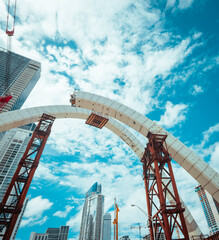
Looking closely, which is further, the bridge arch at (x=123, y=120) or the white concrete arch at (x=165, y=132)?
the bridge arch at (x=123, y=120)

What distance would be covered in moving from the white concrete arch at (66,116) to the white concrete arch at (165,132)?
969 centimetres

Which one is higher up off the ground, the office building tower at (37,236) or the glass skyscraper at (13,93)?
the glass skyscraper at (13,93)

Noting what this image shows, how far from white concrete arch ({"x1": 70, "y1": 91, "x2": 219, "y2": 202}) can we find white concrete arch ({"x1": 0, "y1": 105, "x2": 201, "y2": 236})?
31.8 feet

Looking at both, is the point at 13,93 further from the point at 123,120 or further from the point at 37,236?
the point at 123,120

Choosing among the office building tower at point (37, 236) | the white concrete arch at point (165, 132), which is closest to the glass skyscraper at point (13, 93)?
the office building tower at point (37, 236)

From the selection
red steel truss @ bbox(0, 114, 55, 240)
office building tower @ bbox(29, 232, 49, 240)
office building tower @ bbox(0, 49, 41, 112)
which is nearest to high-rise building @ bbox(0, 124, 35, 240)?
office building tower @ bbox(0, 49, 41, 112)

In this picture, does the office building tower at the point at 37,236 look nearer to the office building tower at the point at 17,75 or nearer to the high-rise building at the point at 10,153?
the high-rise building at the point at 10,153

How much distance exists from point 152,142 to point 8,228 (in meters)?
20.2

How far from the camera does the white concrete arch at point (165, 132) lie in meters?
22.2

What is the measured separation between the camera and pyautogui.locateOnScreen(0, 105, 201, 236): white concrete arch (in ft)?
103

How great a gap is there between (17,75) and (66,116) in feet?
547

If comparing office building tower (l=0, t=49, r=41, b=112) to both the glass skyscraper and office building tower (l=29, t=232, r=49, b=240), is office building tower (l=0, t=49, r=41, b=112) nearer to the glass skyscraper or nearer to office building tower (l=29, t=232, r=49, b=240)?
the glass skyscraper

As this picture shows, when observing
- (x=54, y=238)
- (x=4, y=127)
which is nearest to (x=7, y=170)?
(x=54, y=238)

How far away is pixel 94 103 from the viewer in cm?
2784
